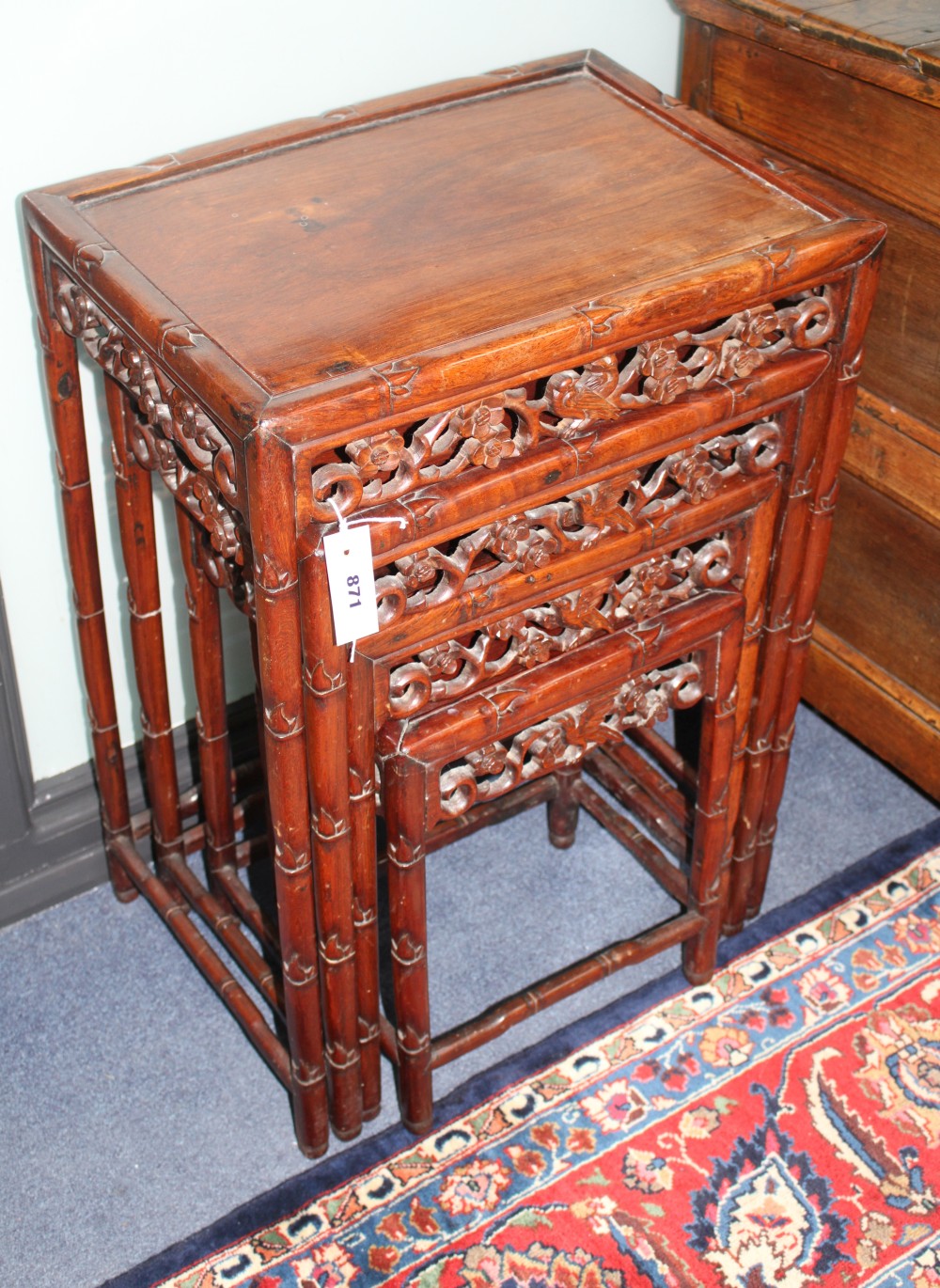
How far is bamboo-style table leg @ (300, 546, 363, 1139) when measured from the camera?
4.34ft

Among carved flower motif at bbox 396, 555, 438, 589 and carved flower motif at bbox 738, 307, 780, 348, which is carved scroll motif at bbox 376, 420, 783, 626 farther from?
carved flower motif at bbox 738, 307, 780, 348

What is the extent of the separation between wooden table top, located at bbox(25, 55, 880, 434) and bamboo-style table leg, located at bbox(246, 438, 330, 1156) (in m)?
0.09

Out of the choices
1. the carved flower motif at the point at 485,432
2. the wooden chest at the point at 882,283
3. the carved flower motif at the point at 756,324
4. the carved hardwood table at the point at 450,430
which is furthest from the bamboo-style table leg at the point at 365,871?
the wooden chest at the point at 882,283

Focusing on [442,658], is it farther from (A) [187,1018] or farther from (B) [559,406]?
(A) [187,1018]

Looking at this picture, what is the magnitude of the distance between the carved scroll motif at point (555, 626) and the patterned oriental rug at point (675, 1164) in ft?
2.08

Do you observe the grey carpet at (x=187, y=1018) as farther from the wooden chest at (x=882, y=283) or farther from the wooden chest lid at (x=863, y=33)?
the wooden chest lid at (x=863, y=33)

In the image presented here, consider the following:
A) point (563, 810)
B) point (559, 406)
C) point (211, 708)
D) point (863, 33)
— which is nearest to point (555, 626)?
point (559, 406)

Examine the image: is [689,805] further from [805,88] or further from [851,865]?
[805,88]

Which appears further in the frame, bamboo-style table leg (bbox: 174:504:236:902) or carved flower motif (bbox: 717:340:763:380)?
bamboo-style table leg (bbox: 174:504:236:902)

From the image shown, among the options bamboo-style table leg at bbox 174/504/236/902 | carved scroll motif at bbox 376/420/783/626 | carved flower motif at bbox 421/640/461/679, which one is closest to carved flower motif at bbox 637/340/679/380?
carved scroll motif at bbox 376/420/783/626

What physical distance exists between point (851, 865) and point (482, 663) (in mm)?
912

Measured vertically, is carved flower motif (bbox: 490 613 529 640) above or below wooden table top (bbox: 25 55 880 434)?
below

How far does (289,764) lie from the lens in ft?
4.64

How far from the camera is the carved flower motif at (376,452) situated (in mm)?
1264
